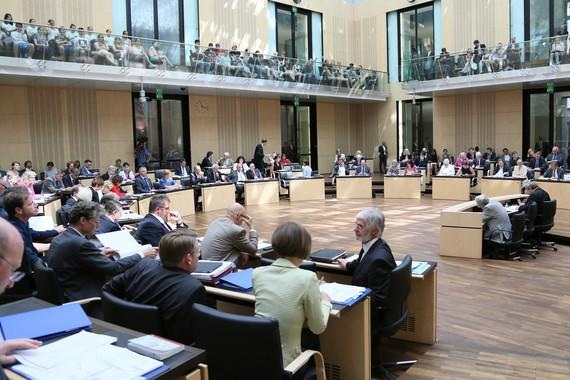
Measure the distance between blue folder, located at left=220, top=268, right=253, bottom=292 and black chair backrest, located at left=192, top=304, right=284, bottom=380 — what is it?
0.70 m

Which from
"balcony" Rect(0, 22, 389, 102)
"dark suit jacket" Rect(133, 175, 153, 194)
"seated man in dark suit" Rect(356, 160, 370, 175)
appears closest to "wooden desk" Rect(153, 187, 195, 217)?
"dark suit jacket" Rect(133, 175, 153, 194)

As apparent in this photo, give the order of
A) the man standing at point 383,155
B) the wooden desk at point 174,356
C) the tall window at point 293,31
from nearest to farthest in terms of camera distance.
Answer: the wooden desk at point 174,356 → the tall window at point 293,31 → the man standing at point 383,155

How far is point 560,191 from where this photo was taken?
1185cm

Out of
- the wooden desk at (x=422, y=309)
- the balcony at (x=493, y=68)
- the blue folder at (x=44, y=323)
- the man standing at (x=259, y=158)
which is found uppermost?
the balcony at (x=493, y=68)

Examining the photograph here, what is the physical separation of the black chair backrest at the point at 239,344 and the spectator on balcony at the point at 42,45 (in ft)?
38.5

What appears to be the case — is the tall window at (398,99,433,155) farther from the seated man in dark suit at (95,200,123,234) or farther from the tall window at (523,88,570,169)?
the seated man in dark suit at (95,200,123,234)

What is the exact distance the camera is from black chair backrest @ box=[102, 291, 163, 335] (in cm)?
254

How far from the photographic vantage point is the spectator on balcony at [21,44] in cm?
1171

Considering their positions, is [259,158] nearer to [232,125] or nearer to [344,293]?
[232,125]

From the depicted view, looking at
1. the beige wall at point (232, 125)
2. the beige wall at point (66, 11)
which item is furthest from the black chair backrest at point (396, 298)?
the beige wall at point (232, 125)

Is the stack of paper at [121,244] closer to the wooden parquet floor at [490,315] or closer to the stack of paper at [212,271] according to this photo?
the stack of paper at [212,271]

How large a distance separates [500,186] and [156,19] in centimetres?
1215

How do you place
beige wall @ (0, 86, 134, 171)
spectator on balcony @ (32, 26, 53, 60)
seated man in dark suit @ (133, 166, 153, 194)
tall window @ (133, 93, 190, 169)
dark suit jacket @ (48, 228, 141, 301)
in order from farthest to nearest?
tall window @ (133, 93, 190, 169) → beige wall @ (0, 86, 134, 171) → spectator on balcony @ (32, 26, 53, 60) → seated man in dark suit @ (133, 166, 153, 194) → dark suit jacket @ (48, 228, 141, 301)

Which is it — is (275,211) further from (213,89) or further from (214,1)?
(214,1)
